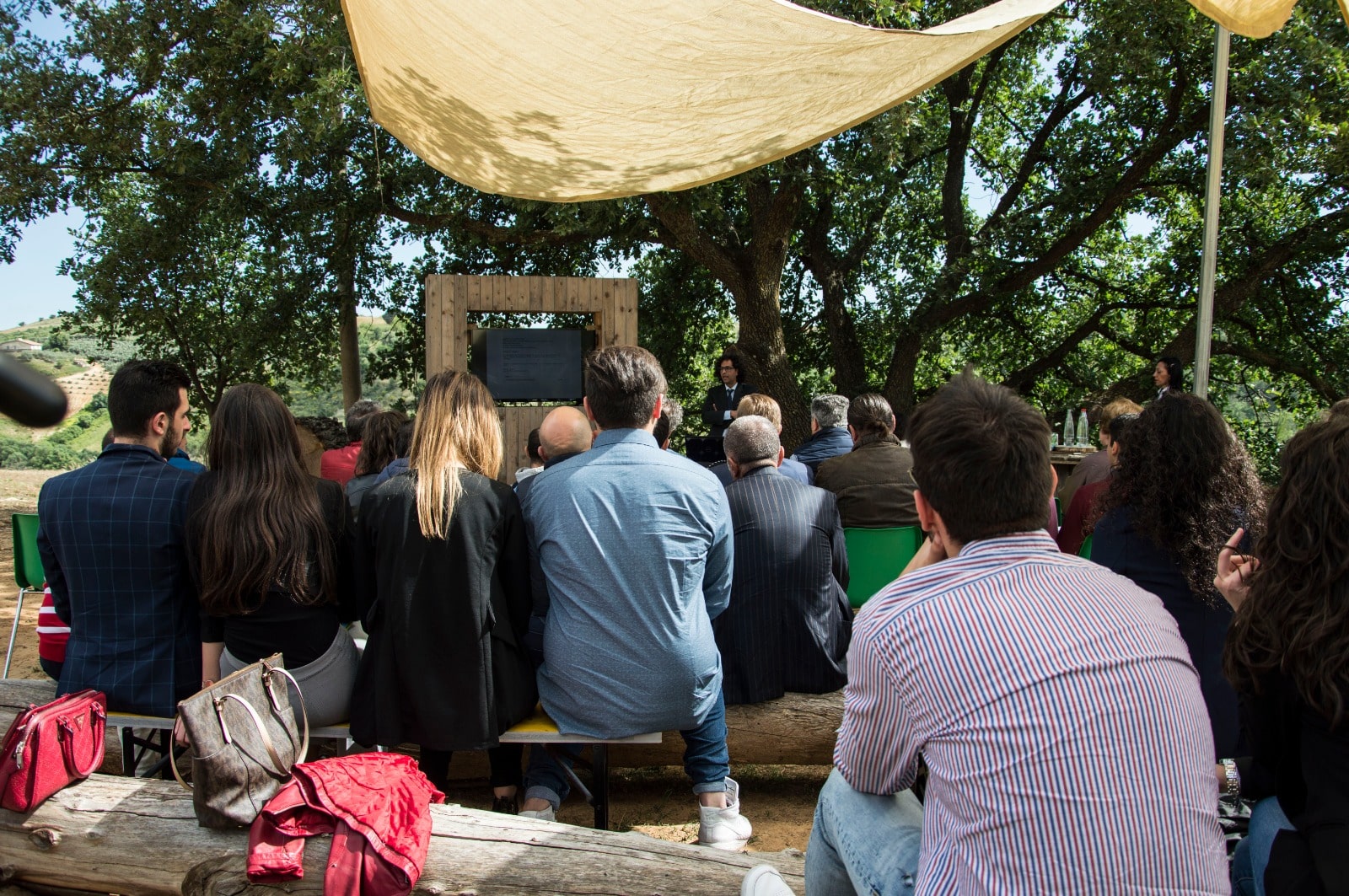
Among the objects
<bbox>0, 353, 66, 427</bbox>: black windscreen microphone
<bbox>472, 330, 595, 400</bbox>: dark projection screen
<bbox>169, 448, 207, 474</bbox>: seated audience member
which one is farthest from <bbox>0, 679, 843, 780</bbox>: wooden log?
<bbox>472, 330, 595, 400</bbox>: dark projection screen

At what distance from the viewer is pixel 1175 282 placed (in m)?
12.5

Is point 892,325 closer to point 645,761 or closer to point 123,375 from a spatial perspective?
point 645,761

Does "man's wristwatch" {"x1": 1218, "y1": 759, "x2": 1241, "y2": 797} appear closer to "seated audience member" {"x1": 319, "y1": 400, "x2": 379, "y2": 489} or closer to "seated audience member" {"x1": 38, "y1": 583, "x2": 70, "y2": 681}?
"seated audience member" {"x1": 38, "y1": 583, "x2": 70, "y2": 681}

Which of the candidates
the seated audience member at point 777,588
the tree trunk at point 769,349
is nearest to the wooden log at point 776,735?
the seated audience member at point 777,588

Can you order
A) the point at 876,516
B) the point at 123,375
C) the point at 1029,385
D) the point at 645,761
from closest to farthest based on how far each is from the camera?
the point at 123,375, the point at 645,761, the point at 876,516, the point at 1029,385

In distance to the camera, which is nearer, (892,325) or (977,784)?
(977,784)

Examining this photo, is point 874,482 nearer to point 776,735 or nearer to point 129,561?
point 776,735

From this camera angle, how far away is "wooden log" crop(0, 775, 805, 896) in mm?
2455

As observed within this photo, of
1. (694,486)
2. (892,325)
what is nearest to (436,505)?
(694,486)

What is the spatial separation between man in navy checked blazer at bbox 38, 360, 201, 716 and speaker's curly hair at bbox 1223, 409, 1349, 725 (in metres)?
3.00

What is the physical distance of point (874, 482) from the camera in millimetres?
4613

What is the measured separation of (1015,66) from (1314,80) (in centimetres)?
413

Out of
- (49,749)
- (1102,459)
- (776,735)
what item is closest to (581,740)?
(776,735)

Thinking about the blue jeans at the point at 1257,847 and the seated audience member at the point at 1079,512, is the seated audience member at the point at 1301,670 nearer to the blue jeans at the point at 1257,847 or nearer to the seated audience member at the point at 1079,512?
the blue jeans at the point at 1257,847
